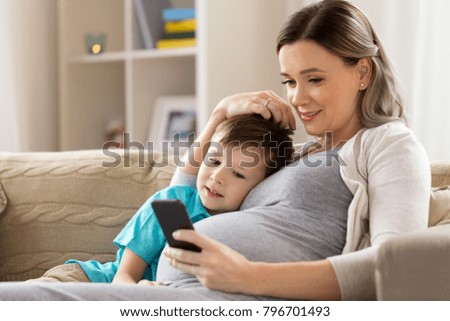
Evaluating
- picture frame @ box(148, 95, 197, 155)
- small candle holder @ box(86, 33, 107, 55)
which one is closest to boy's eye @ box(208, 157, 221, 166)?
picture frame @ box(148, 95, 197, 155)

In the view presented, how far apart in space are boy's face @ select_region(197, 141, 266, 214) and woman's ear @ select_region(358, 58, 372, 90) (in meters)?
0.26

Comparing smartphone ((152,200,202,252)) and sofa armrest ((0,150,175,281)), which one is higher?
smartphone ((152,200,202,252))

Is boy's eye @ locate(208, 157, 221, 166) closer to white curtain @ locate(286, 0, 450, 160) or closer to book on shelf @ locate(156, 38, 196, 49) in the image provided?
white curtain @ locate(286, 0, 450, 160)

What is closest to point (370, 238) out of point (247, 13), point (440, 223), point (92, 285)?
point (440, 223)

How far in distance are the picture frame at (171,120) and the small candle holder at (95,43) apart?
0.37 meters

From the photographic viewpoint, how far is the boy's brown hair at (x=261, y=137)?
1.62 m

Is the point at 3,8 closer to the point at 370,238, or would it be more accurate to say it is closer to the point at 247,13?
the point at 247,13

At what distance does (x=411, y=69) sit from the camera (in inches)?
Answer: 108

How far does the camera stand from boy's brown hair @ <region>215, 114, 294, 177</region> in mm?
1625

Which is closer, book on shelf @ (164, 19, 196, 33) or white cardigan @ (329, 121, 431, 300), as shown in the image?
white cardigan @ (329, 121, 431, 300)

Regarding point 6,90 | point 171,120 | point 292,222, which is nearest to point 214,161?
point 292,222

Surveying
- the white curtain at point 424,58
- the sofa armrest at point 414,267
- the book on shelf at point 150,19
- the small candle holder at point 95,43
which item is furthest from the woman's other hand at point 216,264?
the small candle holder at point 95,43

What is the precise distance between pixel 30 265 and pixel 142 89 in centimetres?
160

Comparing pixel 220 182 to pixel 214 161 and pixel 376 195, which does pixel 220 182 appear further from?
pixel 376 195
